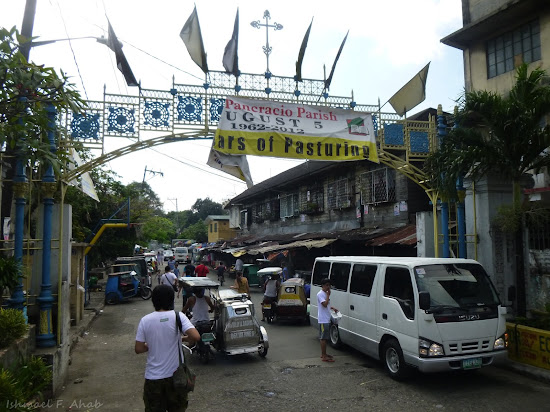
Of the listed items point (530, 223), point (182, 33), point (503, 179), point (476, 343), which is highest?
point (182, 33)

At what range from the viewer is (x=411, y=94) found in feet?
34.6

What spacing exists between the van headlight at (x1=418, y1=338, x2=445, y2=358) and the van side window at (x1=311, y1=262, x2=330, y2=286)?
3.82 m

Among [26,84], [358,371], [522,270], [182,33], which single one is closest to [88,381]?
[358,371]

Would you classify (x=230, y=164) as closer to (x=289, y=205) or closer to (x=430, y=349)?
(x=430, y=349)

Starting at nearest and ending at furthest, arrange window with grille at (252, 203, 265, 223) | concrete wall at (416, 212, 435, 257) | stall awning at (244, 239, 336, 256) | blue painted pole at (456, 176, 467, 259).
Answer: blue painted pole at (456, 176, 467, 259)
concrete wall at (416, 212, 435, 257)
stall awning at (244, 239, 336, 256)
window with grille at (252, 203, 265, 223)

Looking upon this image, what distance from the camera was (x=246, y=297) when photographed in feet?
29.4

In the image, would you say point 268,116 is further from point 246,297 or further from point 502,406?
point 502,406

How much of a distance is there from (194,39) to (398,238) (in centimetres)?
961

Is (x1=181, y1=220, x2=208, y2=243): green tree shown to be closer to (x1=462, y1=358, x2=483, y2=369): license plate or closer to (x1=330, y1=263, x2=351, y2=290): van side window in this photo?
(x1=330, y1=263, x2=351, y2=290): van side window

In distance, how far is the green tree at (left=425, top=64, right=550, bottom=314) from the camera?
7879 mm

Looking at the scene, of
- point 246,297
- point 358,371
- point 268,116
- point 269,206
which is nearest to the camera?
point 358,371

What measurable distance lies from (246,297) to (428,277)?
3789mm

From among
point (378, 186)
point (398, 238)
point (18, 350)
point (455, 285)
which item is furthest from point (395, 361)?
point (378, 186)

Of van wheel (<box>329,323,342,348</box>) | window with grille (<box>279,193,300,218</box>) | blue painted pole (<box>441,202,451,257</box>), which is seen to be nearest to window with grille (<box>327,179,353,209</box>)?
window with grille (<box>279,193,300,218</box>)
